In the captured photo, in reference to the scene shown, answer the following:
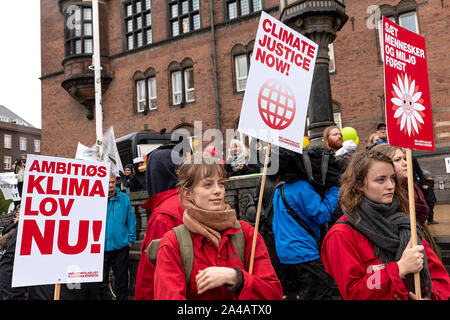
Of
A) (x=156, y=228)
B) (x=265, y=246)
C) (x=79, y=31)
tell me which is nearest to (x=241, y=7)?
(x=79, y=31)

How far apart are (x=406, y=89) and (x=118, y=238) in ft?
12.0

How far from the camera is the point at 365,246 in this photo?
2.06m

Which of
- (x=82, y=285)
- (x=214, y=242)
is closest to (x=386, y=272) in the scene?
(x=214, y=242)

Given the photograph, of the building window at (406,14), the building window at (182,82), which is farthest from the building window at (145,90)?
the building window at (406,14)

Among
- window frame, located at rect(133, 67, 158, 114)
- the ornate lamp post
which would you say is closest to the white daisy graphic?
the ornate lamp post

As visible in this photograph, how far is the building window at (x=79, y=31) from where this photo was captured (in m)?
21.8

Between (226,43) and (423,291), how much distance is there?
17.9 m

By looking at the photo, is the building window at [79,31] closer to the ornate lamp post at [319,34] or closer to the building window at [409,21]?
the building window at [409,21]

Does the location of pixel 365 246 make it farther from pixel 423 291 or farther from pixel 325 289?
pixel 325 289

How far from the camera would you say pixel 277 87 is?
3.10 metres

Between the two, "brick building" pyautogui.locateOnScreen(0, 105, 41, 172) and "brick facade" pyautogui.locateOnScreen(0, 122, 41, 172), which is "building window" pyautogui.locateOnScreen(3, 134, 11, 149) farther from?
"brick facade" pyautogui.locateOnScreen(0, 122, 41, 172)

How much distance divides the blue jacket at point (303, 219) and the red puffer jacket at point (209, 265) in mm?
1120

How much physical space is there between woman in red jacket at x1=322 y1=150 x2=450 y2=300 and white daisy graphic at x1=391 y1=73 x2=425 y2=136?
1.06 feet

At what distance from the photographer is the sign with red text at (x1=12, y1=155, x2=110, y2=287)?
262cm
